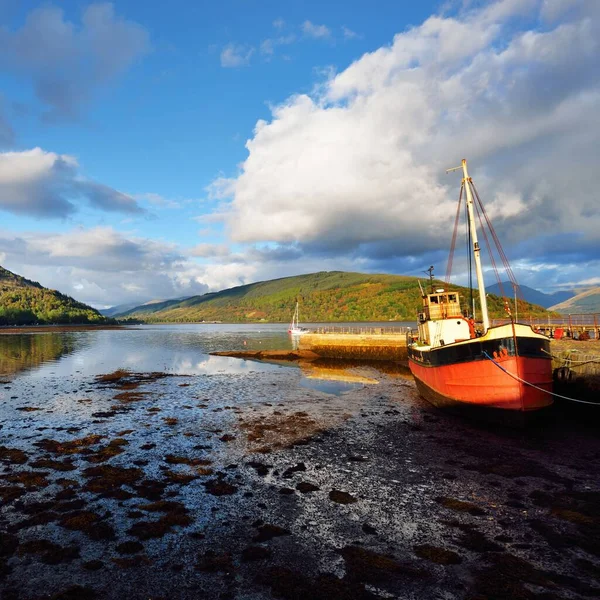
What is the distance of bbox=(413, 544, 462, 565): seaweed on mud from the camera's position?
943 centimetres

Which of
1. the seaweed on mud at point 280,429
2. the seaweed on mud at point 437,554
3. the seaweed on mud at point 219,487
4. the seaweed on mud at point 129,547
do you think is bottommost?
the seaweed on mud at point 280,429

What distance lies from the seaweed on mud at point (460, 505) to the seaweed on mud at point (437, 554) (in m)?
2.62

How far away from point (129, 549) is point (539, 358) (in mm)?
23181

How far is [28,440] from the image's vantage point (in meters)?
20.2

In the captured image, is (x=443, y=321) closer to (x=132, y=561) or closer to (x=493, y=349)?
(x=493, y=349)

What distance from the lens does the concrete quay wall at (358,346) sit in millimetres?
61509

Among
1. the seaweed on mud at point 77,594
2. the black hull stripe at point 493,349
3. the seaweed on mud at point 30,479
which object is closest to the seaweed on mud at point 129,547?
the seaweed on mud at point 77,594

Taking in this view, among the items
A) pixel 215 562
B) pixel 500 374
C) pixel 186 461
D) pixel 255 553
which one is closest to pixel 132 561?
pixel 215 562

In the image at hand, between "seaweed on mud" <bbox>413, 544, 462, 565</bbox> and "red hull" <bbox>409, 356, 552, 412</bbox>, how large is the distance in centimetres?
1465

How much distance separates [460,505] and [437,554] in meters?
3.25

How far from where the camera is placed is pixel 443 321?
104 ft

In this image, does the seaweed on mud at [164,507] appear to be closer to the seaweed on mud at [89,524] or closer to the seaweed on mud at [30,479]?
the seaweed on mud at [89,524]

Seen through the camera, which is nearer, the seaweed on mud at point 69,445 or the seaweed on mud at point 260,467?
the seaweed on mud at point 260,467

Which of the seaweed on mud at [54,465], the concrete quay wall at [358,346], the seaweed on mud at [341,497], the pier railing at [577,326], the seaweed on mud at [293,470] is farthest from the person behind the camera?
the concrete quay wall at [358,346]
